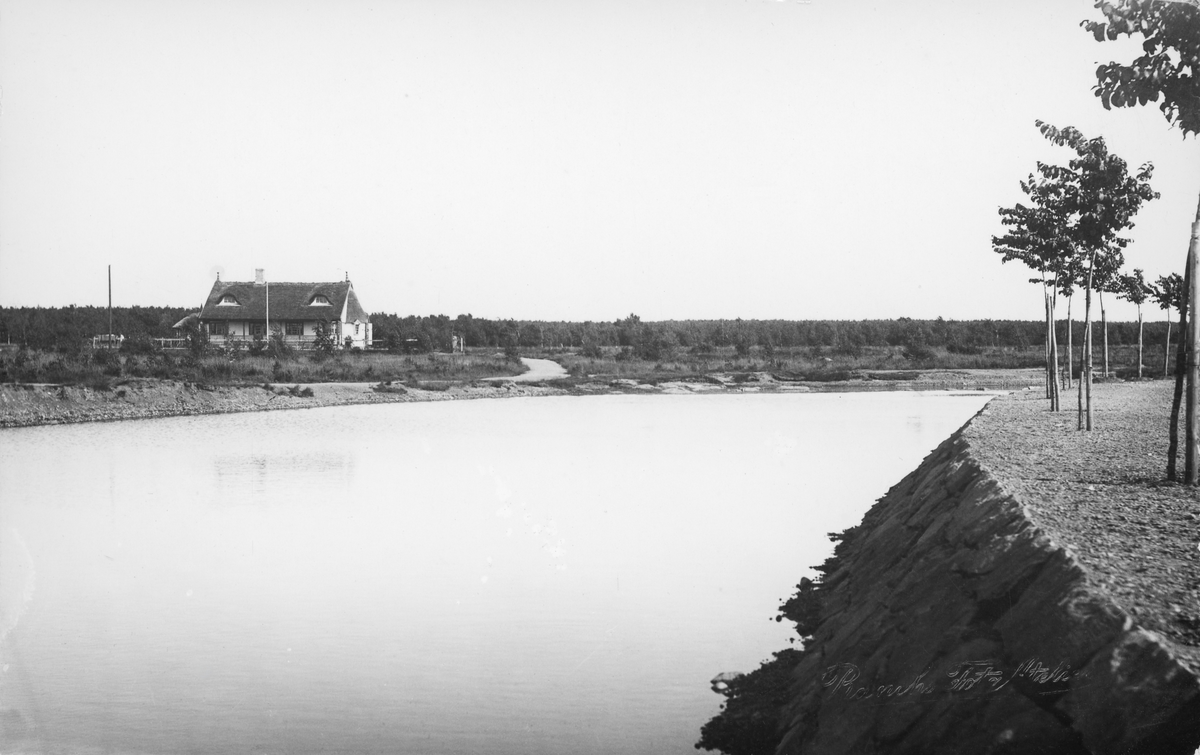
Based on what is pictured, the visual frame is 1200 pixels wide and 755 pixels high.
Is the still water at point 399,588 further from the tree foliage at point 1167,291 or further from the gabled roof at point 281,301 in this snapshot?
the gabled roof at point 281,301

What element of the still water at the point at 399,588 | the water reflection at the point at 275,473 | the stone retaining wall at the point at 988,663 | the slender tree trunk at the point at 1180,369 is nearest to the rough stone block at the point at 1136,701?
the stone retaining wall at the point at 988,663

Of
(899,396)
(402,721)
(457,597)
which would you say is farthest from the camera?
(899,396)

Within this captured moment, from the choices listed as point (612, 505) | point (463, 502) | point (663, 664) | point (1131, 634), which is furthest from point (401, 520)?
point (1131, 634)

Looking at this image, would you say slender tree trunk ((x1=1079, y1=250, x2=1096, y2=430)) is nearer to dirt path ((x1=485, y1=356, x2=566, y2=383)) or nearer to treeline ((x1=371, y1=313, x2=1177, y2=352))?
dirt path ((x1=485, y1=356, x2=566, y2=383))

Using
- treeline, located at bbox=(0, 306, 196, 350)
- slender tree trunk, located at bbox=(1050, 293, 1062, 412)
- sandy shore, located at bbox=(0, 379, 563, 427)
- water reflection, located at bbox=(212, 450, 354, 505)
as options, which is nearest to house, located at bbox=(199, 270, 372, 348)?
treeline, located at bbox=(0, 306, 196, 350)

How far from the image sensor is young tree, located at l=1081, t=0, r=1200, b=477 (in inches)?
334

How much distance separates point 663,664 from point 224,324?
209 feet

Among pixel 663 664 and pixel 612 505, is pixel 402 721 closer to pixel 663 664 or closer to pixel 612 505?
pixel 663 664

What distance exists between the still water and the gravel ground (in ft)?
9.08

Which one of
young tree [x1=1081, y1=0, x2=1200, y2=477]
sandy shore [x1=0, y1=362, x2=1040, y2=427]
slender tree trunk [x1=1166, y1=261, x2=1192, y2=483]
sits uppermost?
young tree [x1=1081, y1=0, x2=1200, y2=477]

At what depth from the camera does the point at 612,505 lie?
1619 cm
